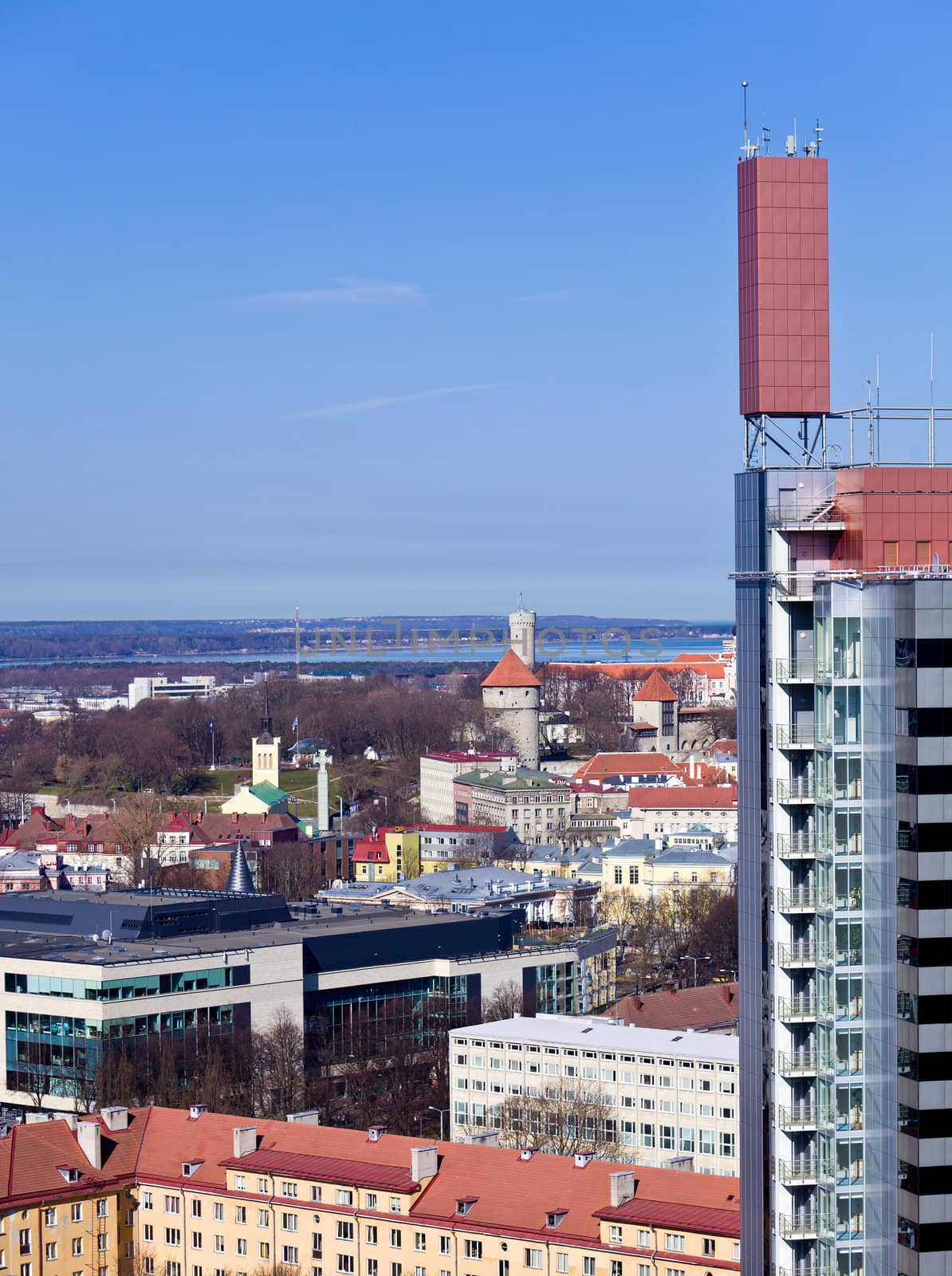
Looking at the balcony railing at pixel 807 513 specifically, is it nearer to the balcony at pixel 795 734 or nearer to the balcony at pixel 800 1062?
the balcony at pixel 795 734

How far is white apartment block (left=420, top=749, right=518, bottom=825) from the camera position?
524ft

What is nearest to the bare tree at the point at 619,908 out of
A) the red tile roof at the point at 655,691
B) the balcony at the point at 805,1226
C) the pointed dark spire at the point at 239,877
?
the pointed dark spire at the point at 239,877

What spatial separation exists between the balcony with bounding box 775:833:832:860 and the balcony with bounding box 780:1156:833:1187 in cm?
413

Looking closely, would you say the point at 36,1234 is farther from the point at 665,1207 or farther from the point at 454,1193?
the point at 665,1207

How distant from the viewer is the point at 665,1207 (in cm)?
4388

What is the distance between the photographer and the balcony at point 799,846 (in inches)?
1312

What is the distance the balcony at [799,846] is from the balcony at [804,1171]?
413 cm

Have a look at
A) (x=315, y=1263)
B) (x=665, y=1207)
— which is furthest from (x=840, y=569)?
(x=315, y=1263)

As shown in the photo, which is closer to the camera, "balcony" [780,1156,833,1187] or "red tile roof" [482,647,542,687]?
"balcony" [780,1156,833,1187]

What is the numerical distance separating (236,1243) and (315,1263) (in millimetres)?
1740

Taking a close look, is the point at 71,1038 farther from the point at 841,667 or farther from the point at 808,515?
the point at 841,667

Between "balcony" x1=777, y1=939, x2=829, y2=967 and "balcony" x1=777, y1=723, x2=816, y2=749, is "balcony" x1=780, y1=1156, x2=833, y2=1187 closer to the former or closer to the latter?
"balcony" x1=777, y1=939, x2=829, y2=967

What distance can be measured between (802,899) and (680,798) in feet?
333

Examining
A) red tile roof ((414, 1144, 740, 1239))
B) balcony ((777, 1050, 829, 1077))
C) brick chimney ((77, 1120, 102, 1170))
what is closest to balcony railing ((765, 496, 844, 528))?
balcony ((777, 1050, 829, 1077))
